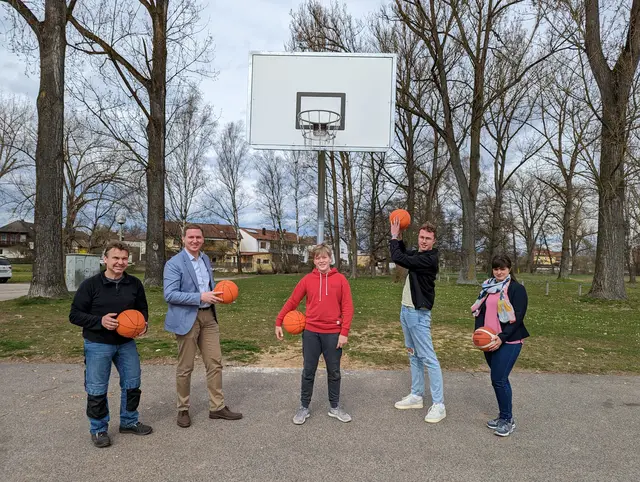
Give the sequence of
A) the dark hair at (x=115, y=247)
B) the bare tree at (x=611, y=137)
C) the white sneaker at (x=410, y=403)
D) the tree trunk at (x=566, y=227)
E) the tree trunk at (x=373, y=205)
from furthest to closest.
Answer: the tree trunk at (x=373, y=205), the tree trunk at (x=566, y=227), the bare tree at (x=611, y=137), the white sneaker at (x=410, y=403), the dark hair at (x=115, y=247)

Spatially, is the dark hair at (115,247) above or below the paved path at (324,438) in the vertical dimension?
above

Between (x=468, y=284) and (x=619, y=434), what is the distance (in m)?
21.2

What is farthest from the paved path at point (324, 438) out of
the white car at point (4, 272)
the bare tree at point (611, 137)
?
the white car at point (4, 272)

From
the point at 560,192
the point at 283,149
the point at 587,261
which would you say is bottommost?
the point at 587,261

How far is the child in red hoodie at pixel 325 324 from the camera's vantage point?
4.32 metres

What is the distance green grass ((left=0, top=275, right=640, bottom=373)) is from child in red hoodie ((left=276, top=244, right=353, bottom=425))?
85.8 inches

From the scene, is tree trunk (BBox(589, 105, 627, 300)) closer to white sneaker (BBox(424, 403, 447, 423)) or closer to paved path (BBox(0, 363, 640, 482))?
paved path (BBox(0, 363, 640, 482))

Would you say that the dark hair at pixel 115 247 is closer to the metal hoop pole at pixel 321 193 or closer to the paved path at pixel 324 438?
the paved path at pixel 324 438

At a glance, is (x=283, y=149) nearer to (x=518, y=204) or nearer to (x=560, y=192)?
(x=560, y=192)

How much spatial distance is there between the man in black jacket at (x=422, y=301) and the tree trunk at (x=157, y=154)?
14391mm

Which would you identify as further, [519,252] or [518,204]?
[519,252]

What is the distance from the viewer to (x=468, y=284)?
2456 cm

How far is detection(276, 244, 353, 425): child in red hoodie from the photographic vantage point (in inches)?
170

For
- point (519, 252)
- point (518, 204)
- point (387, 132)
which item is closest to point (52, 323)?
point (387, 132)
